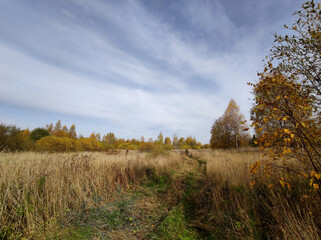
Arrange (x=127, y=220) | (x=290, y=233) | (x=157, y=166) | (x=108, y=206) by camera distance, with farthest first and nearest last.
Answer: (x=157, y=166), (x=108, y=206), (x=127, y=220), (x=290, y=233)

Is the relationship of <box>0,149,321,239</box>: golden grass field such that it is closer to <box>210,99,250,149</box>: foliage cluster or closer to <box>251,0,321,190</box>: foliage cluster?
<box>251,0,321,190</box>: foliage cluster

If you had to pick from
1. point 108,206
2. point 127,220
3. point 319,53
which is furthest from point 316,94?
point 108,206

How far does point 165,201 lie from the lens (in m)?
4.63

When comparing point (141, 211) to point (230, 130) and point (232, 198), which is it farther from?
point (230, 130)

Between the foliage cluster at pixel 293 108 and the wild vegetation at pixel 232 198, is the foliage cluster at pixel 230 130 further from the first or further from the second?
the foliage cluster at pixel 293 108

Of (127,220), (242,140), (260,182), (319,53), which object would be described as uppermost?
(319,53)

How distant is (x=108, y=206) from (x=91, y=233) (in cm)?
119

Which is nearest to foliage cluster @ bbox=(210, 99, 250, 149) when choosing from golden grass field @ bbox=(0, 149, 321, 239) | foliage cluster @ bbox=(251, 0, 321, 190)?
golden grass field @ bbox=(0, 149, 321, 239)

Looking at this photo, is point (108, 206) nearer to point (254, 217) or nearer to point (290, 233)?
point (254, 217)

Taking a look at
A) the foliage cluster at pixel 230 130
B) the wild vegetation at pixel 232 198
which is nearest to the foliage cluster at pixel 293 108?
the wild vegetation at pixel 232 198

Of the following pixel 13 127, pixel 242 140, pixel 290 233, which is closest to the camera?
pixel 290 233

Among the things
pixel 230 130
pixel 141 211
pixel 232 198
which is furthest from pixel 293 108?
pixel 230 130

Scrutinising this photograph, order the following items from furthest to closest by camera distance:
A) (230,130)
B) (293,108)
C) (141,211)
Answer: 1. (230,130)
2. (141,211)
3. (293,108)

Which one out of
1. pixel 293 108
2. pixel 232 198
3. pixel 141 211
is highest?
pixel 293 108
